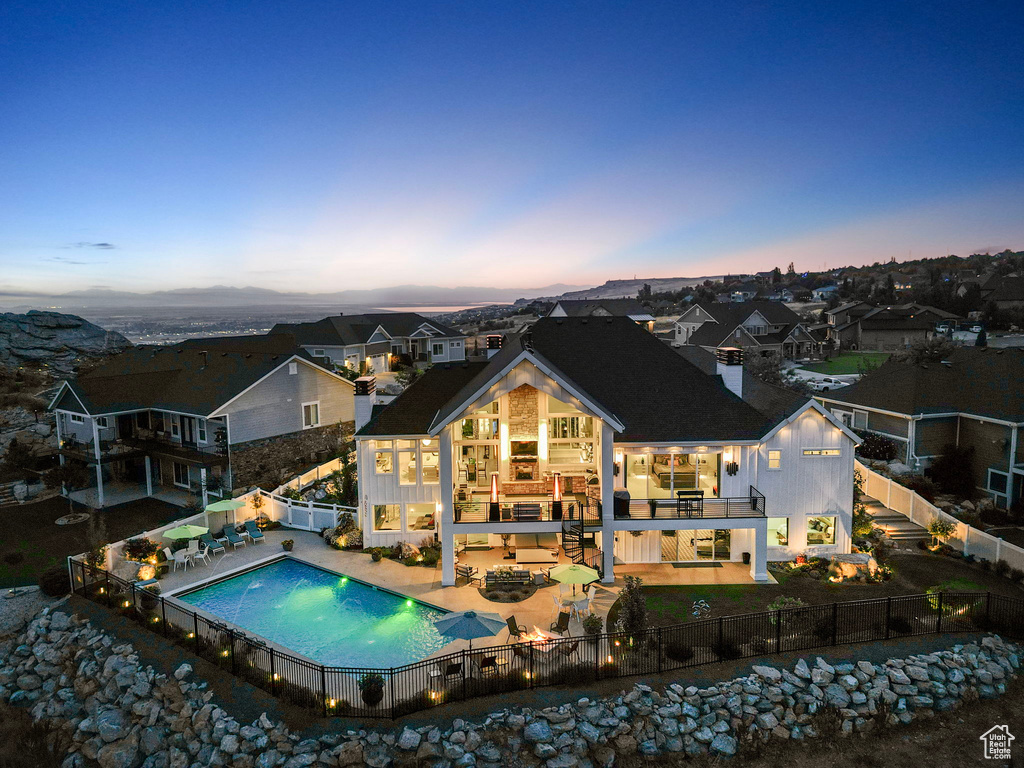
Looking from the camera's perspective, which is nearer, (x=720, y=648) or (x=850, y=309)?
(x=720, y=648)

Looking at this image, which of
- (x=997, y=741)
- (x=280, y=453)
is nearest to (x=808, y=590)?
(x=997, y=741)

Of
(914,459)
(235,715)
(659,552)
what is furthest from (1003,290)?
(235,715)

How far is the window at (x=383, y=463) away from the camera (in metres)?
20.2

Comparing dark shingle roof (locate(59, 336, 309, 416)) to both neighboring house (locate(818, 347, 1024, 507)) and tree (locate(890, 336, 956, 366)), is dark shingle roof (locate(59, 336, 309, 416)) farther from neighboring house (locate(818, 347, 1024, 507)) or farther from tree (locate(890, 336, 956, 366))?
tree (locate(890, 336, 956, 366))

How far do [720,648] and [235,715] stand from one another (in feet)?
36.6

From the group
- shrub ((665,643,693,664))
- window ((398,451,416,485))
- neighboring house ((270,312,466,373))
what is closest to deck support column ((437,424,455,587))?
window ((398,451,416,485))

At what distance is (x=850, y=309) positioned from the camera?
80.1 m

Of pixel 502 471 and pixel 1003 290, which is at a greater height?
pixel 1003 290

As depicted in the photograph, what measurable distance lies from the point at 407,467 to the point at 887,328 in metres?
71.3

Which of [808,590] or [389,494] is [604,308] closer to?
[389,494]

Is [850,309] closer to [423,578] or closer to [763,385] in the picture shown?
[763,385]

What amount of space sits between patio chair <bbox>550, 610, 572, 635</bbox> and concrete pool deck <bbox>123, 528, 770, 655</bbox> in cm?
18

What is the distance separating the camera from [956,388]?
26.6 metres

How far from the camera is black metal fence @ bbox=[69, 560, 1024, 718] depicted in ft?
41.0
